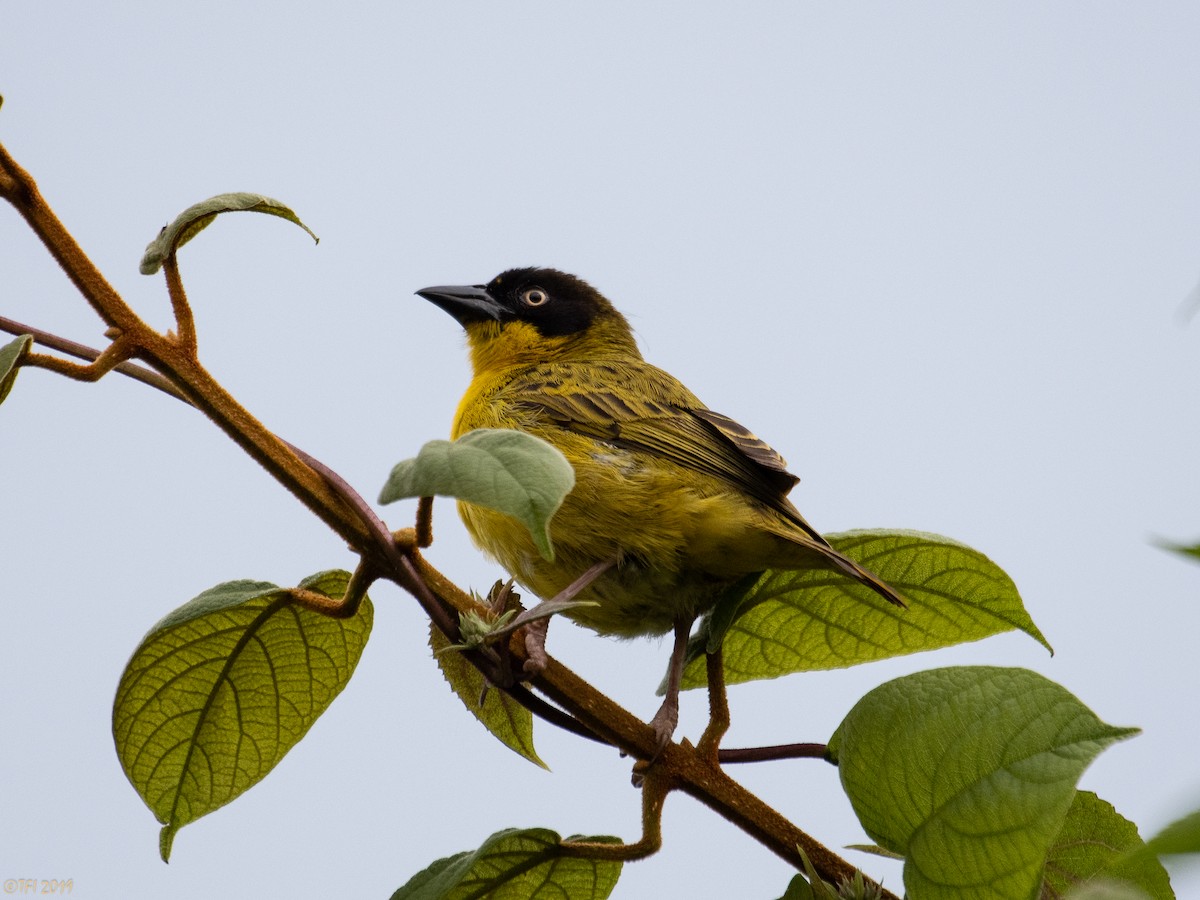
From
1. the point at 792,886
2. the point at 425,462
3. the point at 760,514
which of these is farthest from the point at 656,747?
the point at 760,514

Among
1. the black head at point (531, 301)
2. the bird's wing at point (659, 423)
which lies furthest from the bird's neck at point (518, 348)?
the bird's wing at point (659, 423)

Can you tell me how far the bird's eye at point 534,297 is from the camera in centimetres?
482

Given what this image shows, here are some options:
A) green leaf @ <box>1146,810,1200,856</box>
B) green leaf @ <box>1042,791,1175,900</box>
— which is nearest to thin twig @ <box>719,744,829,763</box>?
green leaf @ <box>1042,791,1175,900</box>

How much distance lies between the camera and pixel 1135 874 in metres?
1.81

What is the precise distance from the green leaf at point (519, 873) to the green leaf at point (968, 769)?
1.53 ft

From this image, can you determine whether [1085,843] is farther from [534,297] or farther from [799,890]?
[534,297]

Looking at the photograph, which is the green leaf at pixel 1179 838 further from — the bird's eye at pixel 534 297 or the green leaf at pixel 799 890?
the bird's eye at pixel 534 297

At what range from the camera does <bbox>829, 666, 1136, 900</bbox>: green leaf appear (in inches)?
62.6

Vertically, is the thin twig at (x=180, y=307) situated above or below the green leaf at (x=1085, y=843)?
above

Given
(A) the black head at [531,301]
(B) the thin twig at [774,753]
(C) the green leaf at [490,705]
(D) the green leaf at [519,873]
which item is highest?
(A) the black head at [531,301]

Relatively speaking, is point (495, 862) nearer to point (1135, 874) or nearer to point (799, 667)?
point (799, 667)

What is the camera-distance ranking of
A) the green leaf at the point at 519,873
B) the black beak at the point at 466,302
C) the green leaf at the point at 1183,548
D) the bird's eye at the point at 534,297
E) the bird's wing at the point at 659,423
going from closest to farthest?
the green leaf at the point at 1183,548, the green leaf at the point at 519,873, the bird's wing at the point at 659,423, the black beak at the point at 466,302, the bird's eye at the point at 534,297

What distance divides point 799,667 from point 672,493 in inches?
31.8

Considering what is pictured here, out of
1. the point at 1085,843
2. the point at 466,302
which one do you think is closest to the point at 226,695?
the point at 1085,843
